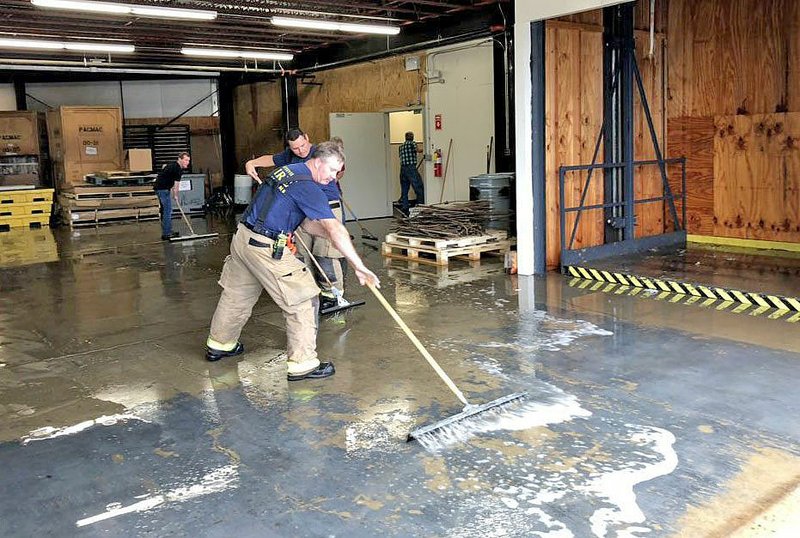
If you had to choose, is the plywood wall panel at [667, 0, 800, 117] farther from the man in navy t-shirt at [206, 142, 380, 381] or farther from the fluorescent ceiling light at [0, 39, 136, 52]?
the fluorescent ceiling light at [0, 39, 136, 52]

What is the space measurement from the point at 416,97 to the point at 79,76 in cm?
1052

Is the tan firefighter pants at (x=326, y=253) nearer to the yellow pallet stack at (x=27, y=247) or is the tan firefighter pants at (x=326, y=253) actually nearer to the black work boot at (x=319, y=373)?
the black work boot at (x=319, y=373)

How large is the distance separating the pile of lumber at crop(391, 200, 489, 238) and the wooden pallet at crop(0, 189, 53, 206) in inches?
420

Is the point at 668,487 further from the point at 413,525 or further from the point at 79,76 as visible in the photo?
the point at 79,76

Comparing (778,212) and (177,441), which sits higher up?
(778,212)

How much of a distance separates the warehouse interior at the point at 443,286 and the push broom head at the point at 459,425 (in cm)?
4

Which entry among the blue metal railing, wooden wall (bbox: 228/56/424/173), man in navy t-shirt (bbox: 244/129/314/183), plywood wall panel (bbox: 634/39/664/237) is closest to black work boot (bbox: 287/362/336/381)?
man in navy t-shirt (bbox: 244/129/314/183)

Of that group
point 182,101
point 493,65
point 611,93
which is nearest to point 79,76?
point 182,101

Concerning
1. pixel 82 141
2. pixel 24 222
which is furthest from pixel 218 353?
pixel 82 141

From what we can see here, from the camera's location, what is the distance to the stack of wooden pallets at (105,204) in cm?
1759

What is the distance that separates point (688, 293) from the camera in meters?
7.76

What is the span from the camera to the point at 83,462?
4.18m

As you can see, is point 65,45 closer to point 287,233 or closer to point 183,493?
point 287,233

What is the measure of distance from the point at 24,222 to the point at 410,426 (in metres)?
15.8
